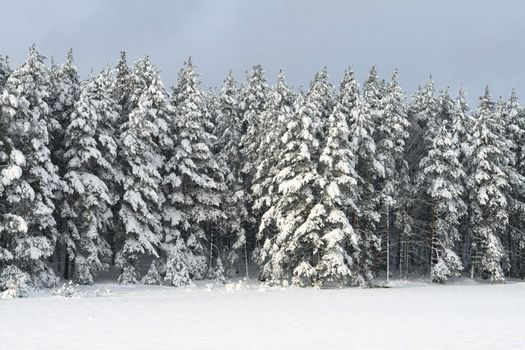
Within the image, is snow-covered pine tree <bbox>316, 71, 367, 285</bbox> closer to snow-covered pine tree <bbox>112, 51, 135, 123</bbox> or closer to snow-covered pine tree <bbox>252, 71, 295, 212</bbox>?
snow-covered pine tree <bbox>252, 71, 295, 212</bbox>

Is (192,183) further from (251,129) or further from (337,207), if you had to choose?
(337,207)

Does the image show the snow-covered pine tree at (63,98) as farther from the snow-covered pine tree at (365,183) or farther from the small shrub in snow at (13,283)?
the snow-covered pine tree at (365,183)

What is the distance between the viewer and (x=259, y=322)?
1811 cm

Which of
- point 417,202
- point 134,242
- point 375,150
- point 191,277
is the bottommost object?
point 191,277

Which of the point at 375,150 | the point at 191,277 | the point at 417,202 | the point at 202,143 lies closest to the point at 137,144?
the point at 202,143

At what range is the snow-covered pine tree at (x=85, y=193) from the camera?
111 ft

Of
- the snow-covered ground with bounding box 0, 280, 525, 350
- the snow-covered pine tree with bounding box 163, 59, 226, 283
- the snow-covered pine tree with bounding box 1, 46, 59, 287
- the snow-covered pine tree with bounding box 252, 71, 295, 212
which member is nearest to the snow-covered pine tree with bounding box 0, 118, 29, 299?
the snow-covered pine tree with bounding box 1, 46, 59, 287

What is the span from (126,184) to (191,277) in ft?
28.8

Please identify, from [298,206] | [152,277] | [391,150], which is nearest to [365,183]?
[391,150]

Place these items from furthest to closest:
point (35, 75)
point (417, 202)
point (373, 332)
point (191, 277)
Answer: point (417, 202) < point (191, 277) < point (35, 75) < point (373, 332)

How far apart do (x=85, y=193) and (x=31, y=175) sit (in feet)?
13.8

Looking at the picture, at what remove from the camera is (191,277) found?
40.1 metres

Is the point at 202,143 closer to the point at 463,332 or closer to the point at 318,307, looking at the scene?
the point at 318,307

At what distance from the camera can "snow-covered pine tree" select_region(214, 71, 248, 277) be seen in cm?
4228
